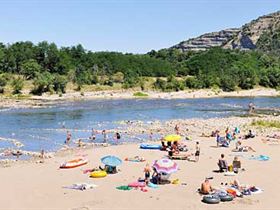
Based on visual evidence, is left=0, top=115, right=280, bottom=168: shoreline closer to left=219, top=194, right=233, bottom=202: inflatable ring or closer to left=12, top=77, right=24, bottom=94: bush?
left=219, top=194, right=233, bottom=202: inflatable ring

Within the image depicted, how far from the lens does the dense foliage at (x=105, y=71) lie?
13650 centimetres

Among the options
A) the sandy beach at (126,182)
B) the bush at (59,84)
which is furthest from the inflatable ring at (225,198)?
the bush at (59,84)

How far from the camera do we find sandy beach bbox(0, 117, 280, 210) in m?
24.4

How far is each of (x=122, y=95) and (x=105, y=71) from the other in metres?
30.6

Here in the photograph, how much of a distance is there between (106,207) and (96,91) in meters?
110

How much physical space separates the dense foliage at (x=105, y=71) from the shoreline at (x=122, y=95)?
17.4 ft

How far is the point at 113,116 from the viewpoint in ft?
253

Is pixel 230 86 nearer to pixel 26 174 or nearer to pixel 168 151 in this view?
pixel 168 151

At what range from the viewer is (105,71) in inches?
6216

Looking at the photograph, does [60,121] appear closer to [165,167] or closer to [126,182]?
[126,182]

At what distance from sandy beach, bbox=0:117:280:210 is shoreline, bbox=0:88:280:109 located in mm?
67590

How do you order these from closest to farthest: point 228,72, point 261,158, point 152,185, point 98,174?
point 152,185 → point 98,174 → point 261,158 → point 228,72

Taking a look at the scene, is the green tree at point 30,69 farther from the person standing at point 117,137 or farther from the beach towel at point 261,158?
the beach towel at point 261,158

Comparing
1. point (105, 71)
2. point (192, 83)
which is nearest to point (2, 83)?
point (105, 71)
